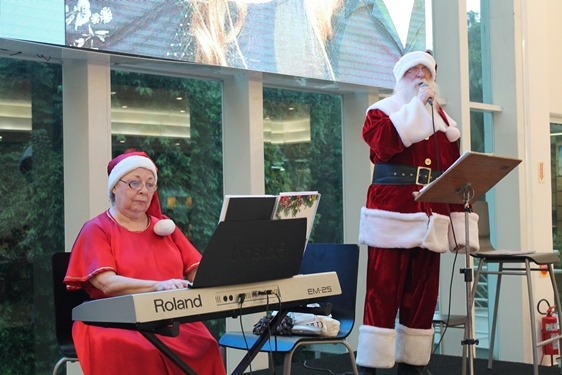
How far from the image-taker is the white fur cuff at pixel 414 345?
4035 millimetres

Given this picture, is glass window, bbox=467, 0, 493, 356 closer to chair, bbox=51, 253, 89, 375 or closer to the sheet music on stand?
the sheet music on stand

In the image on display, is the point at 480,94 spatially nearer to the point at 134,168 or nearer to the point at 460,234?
the point at 460,234

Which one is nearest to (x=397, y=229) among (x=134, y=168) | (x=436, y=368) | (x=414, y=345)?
(x=414, y=345)

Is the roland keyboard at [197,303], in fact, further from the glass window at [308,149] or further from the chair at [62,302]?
the glass window at [308,149]

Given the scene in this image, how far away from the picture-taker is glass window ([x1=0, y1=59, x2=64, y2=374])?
4.04 meters

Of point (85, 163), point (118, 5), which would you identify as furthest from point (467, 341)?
point (118, 5)

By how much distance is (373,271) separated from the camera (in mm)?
3996

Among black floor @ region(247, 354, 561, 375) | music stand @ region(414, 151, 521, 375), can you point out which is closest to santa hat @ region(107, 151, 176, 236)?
music stand @ region(414, 151, 521, 375)

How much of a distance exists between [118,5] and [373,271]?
176cm

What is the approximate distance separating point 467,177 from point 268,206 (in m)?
1.12

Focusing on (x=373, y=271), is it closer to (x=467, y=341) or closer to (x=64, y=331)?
(x=467, y=341)

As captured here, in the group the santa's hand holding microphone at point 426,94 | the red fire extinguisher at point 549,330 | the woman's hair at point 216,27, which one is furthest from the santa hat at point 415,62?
the red fire extinguisher at point 549,330

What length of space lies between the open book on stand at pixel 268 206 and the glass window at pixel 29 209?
1587 mm

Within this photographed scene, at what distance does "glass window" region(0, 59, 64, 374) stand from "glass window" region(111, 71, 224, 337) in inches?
15.6
